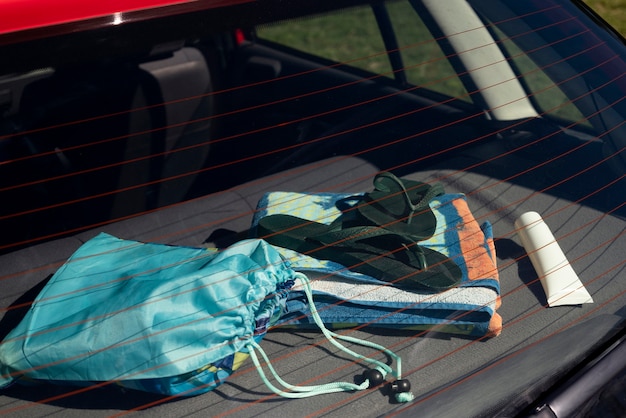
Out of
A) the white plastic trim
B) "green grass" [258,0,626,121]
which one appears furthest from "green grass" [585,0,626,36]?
the white plastic trim

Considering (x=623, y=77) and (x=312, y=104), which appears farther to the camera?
(x=312, y=104)

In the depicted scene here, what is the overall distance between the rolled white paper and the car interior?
2cm

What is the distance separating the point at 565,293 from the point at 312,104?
0.69 meters

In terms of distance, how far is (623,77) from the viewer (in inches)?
59.0

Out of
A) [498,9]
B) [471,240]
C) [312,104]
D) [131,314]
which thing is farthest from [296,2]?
[131,314]

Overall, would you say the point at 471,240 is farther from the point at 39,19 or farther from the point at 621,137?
the point at 39,19

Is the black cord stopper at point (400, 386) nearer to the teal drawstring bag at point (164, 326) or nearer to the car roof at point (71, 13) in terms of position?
the teal drawstring bag at point (164, 326)

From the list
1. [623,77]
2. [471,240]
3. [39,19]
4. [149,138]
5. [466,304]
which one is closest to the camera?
[39,19]

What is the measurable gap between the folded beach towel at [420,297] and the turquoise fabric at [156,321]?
0.18ft

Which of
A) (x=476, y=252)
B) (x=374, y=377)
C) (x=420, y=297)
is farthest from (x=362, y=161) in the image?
(x=374, y=377)

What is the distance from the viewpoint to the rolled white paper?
1.28 metres

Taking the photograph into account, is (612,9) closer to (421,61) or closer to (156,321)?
(421,61)

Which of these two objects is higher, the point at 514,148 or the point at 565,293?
the point at 514,148

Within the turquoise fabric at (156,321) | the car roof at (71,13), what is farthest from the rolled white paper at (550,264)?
the car roof at (71,13)
